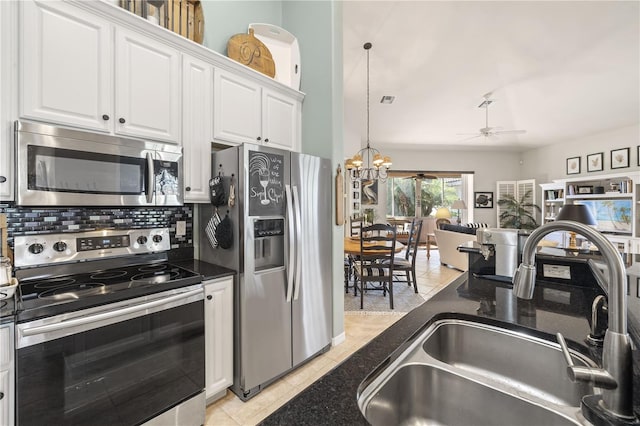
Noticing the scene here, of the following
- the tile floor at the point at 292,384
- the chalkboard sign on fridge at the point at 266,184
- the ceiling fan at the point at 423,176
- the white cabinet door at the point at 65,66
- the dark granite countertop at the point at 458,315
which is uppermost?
the ceiling fan at the point at 423,176

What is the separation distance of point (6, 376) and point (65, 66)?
1.41 m

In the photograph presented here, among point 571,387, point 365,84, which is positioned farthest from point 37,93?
point 365,84

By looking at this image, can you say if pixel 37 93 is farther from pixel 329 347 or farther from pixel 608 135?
pixel 608 135

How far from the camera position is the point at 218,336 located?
5.91ft

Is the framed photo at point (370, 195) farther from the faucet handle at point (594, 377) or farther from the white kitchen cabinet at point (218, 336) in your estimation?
the faucet handle at point (594, 377)

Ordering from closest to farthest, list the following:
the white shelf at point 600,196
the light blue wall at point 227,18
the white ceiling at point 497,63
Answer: the light blue wall at point 227,18 < the white ceiling at point 497,63 < the white shelf at point 600,196

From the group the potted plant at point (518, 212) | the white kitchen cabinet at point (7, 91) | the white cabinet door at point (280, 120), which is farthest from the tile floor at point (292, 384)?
the potted plant at point (518, 212)

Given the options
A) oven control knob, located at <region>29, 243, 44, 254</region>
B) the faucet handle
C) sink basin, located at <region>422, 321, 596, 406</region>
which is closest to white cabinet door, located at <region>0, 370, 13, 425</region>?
oven control knob, located at <region>29, 243, 44, 254</region>

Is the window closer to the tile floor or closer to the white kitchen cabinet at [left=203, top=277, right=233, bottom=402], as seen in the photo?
the tile floor

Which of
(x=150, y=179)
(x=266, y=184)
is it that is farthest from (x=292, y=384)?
(x=150, y=179)

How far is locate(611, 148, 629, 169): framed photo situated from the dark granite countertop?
21.0ft

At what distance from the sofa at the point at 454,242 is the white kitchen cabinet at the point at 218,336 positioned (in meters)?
4.52

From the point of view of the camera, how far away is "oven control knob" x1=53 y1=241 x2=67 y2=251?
5.12 feet

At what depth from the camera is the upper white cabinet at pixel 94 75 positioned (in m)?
1.36
